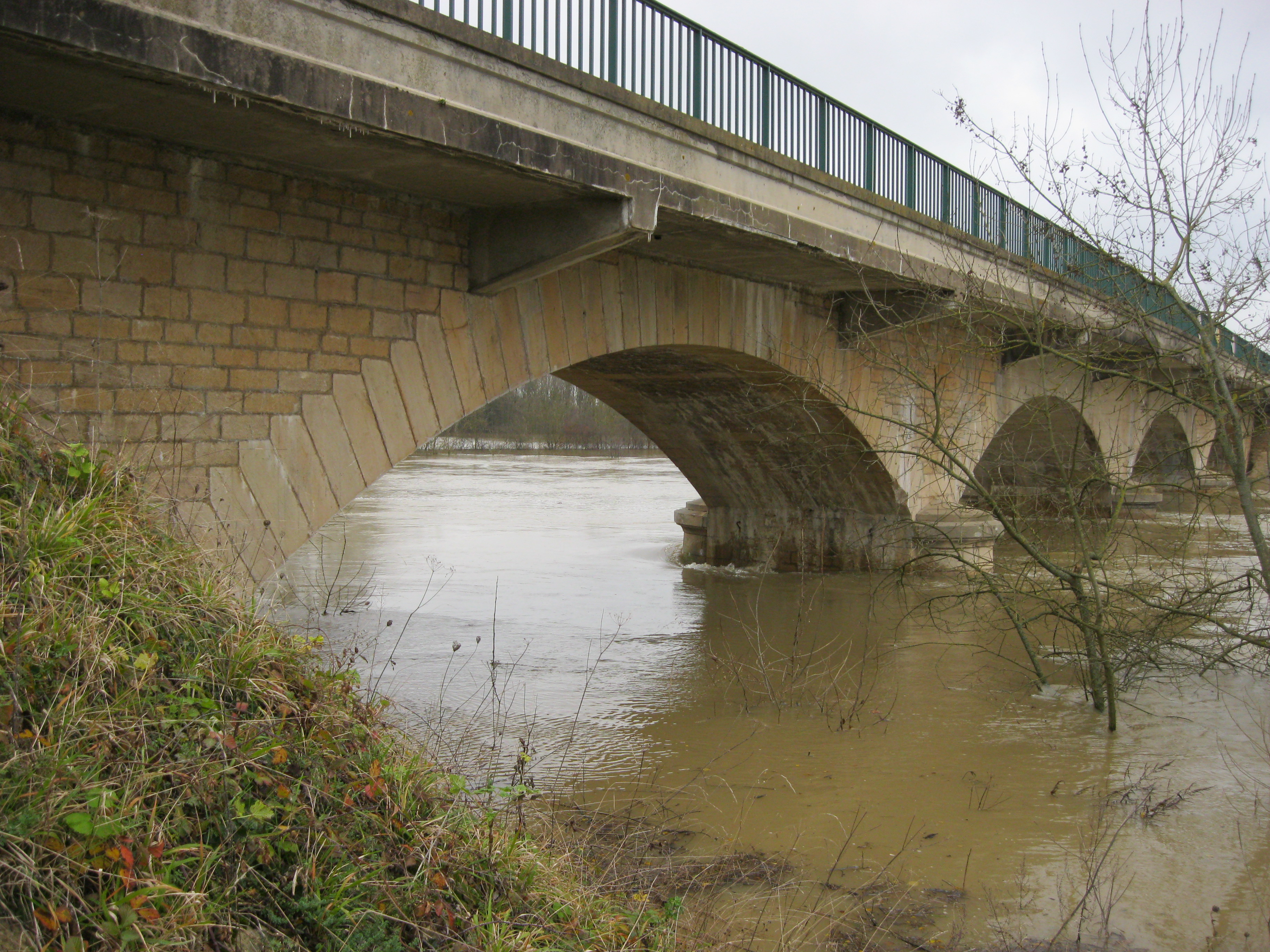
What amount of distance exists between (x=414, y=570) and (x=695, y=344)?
5235 mm

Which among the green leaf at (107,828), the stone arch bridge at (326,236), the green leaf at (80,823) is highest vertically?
the stone arch bridge at (326,236)

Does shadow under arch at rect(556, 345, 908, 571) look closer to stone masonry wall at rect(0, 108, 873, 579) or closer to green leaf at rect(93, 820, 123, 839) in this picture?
stone masonry wall at rect(0, 108, 873, 579)

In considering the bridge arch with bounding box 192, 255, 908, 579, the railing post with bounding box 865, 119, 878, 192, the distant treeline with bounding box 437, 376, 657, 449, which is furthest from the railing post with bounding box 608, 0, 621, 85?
the distant treeline with bounding box 437, 376, 657, 449

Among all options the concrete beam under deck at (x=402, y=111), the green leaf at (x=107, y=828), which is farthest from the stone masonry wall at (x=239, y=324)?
the green leaf at (x=107, y=828)

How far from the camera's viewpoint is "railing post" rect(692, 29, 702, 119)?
6.80 metres

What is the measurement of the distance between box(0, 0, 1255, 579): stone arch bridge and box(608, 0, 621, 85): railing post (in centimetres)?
26

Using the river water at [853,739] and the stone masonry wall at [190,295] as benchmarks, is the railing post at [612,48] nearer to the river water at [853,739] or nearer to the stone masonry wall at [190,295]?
the stone masonry wall at [190,295]

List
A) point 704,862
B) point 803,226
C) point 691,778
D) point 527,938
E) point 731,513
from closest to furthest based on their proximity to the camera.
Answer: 1. point 527,938
2. point 704,862
3. point 691,778
4. point 803,226
5. point 731,513

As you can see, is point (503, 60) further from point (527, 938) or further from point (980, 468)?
point (980, 468)

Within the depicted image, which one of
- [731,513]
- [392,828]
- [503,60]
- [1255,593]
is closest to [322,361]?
[503,60]

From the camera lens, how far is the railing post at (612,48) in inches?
235

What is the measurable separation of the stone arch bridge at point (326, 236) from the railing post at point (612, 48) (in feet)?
0.87

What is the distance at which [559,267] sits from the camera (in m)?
5.65

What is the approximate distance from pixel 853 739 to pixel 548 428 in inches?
1740
